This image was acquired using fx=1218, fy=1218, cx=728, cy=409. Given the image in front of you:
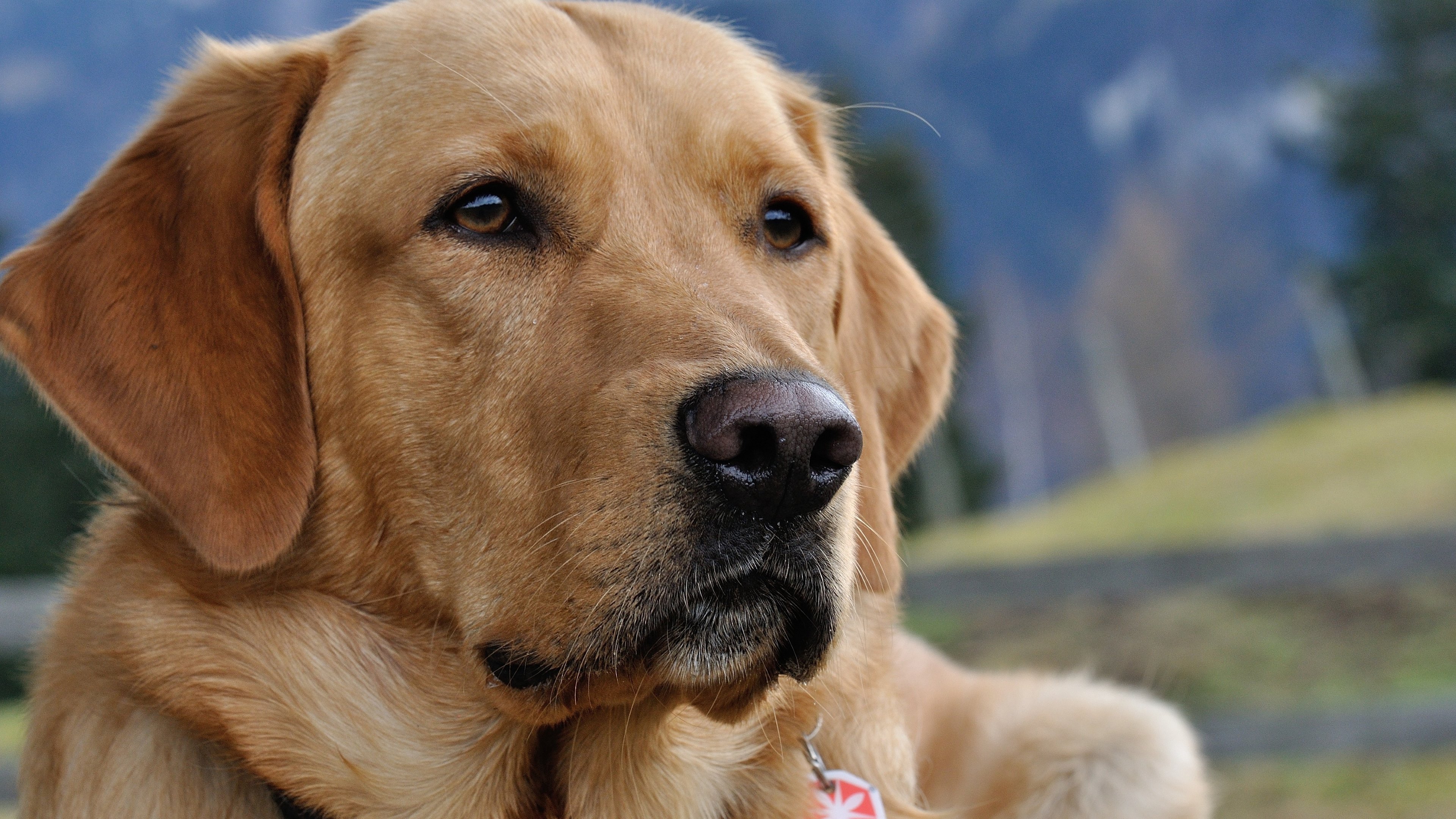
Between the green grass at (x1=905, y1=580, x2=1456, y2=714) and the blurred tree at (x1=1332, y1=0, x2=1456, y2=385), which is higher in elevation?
the green grass at (x1=905, y1=580, x2=1456, y2=714)

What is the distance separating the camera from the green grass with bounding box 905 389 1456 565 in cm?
1373

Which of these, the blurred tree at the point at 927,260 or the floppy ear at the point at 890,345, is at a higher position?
the floppy ear at the point at 890,345

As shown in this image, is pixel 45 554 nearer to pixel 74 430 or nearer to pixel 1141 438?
pixel 74 430

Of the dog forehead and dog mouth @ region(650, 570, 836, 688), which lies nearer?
dog mouth @ region(650, 570, 836, 688)

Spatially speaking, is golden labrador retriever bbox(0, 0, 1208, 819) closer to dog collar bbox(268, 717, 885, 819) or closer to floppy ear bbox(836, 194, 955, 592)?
dog collar bbox(268, 717, 885, 819)

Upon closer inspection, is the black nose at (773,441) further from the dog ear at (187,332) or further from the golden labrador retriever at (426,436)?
the dog ear at (187,332)

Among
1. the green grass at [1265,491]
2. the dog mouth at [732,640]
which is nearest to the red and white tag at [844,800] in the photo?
the dog mouth at [732,640]

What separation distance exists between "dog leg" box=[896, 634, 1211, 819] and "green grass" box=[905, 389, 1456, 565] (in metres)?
6.83

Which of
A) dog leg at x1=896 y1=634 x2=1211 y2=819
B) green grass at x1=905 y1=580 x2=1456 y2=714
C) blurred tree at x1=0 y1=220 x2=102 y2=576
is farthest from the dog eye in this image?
blurred tree at x1=0 y1=220 x2=102 y2=576

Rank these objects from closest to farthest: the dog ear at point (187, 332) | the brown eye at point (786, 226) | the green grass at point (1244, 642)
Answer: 1. the dog ear at point (187, 332)
2. the brown eye at point (786, 226)
3. the green grass at point (1244, 642)

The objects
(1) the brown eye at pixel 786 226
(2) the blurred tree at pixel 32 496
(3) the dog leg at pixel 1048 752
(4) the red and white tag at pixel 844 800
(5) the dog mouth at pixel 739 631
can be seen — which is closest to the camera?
(5) the dog mouth at pixel 739 631

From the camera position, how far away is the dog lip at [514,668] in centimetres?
238

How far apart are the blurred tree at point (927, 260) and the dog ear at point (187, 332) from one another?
20.4 meters

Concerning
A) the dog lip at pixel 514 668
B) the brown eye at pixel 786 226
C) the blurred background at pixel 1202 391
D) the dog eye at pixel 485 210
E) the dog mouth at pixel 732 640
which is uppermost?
the dog eye at pixel 485 210
